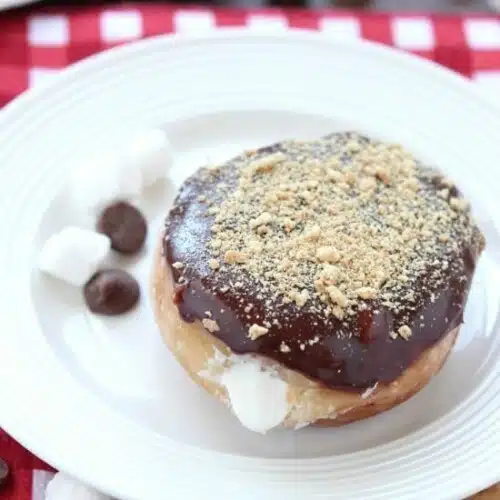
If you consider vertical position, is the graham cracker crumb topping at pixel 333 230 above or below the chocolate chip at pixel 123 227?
above

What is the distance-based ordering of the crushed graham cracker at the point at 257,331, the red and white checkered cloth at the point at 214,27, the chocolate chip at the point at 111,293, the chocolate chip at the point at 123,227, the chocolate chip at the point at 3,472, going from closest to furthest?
the crushed graham cracker at the point at 257,331 < the chocolate chip at the point at 3,472 < the chocolate chip at the point at 111,293 < the chocolate chip at the point at 123,227 < the red and white checkered cloth at the point at 214,27

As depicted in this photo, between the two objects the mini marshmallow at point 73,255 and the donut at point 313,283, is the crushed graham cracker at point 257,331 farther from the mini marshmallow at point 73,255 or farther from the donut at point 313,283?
the mini marshmallow at point 73,255

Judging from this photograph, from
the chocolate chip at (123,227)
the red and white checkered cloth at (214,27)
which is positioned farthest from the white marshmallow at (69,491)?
the red and white checkered cloth at (214,27)

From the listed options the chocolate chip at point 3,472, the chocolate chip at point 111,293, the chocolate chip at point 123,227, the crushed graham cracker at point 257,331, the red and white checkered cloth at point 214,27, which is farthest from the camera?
the red and white checkered cloth at point 214,27

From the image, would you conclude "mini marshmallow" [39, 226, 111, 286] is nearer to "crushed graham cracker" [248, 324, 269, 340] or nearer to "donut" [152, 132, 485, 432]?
"donut" [152, 132, 485, 432]

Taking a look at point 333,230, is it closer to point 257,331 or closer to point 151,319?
point 257,331

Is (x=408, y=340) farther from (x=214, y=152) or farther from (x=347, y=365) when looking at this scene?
(x=214, y=152)

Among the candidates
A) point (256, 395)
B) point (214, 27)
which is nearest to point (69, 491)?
point (256, 395)

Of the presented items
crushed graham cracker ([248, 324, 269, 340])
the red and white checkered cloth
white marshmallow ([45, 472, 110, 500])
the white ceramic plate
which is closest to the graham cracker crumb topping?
crushed graham cracker ([248, 324, 269, 340])
